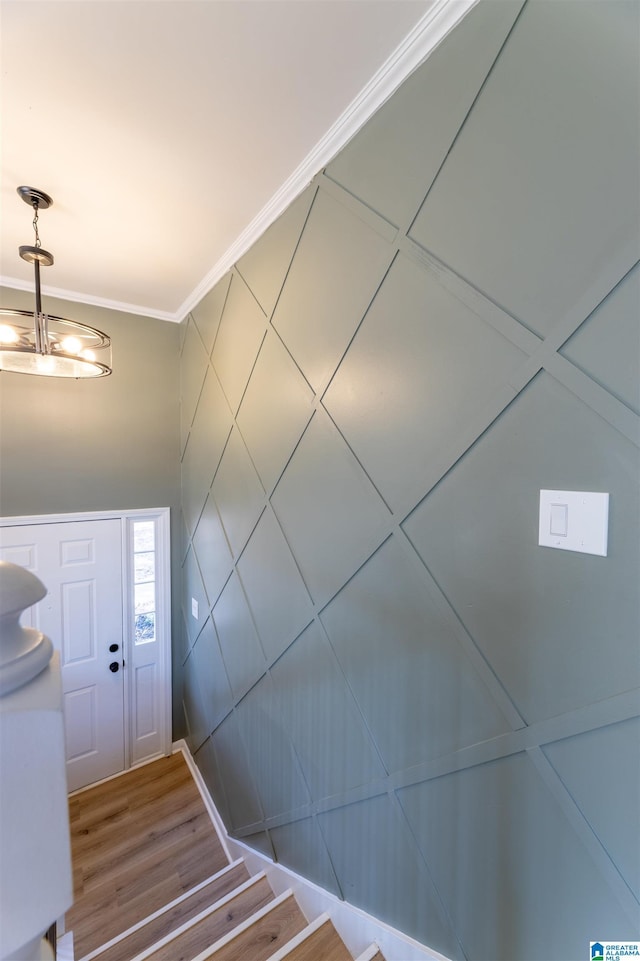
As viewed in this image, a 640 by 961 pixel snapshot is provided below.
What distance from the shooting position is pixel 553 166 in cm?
79

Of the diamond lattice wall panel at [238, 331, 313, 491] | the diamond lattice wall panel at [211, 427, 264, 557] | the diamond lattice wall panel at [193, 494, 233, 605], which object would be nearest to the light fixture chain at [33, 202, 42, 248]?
the diamond lattice wall panel at [238, 331, 313, 491]

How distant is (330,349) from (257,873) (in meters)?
2.65

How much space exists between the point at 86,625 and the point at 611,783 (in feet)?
10.1

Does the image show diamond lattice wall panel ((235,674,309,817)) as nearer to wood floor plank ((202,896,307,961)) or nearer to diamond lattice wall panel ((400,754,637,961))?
wood floor plank ((202,896,307,961))

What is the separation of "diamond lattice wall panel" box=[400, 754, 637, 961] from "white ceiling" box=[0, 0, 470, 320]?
1.88 meters

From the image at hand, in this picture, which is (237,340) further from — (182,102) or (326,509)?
(326,509)

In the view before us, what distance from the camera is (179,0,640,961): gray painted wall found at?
0.73m

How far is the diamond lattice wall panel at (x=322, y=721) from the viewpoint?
4.33 ft

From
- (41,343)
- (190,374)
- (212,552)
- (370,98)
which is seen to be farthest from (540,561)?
(190,374)

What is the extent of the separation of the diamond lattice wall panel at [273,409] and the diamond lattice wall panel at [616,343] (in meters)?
0.93

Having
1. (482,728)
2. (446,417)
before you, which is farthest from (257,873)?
(446,417)

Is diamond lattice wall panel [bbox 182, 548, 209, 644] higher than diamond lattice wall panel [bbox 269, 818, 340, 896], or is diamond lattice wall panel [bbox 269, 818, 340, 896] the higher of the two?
diamond lattice wall panel [bbox 182, 548, 209, 644]

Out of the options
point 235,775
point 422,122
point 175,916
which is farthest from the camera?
point 235,775

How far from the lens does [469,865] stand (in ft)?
3.25
